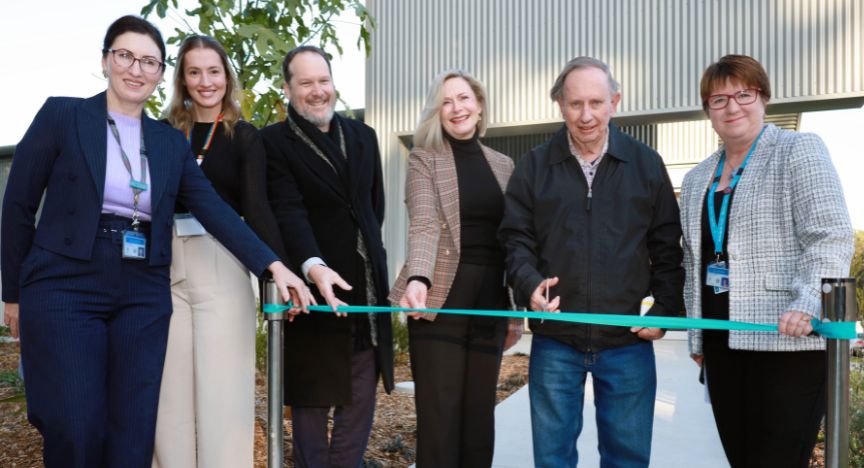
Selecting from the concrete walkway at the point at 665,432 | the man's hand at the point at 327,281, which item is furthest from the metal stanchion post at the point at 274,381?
the concrete walkway at the point at 665,432

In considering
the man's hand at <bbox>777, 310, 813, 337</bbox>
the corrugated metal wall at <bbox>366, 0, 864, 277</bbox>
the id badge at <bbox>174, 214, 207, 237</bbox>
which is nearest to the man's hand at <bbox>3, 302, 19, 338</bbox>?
the id badge at <bbox>174, 214, 207, 237</bbox>

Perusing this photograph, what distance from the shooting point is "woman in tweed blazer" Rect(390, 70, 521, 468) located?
280 cm

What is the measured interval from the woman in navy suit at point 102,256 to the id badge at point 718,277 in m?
1.44

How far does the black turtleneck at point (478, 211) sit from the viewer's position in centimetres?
286

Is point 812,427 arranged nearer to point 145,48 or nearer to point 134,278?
point 134,278

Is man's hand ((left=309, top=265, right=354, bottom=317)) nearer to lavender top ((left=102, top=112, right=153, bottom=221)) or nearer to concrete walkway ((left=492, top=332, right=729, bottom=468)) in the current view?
lavender top ((left=102, top=112, right=153, bottom=221))

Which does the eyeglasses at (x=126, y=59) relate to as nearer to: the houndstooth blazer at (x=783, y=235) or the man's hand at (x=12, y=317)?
the man's hand at (x=12, y=317)

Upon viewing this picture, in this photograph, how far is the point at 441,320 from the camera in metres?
→ 2.81

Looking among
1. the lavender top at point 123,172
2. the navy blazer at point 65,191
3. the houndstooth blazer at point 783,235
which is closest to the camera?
the houndstooth blazer at point 783,235

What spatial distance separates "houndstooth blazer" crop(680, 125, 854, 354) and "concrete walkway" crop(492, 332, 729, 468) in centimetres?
251

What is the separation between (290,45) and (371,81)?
8.82m

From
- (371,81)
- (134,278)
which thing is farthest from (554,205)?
(371,81)

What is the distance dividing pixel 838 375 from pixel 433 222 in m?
1.53

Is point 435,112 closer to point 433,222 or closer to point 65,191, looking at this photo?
point 433,222
